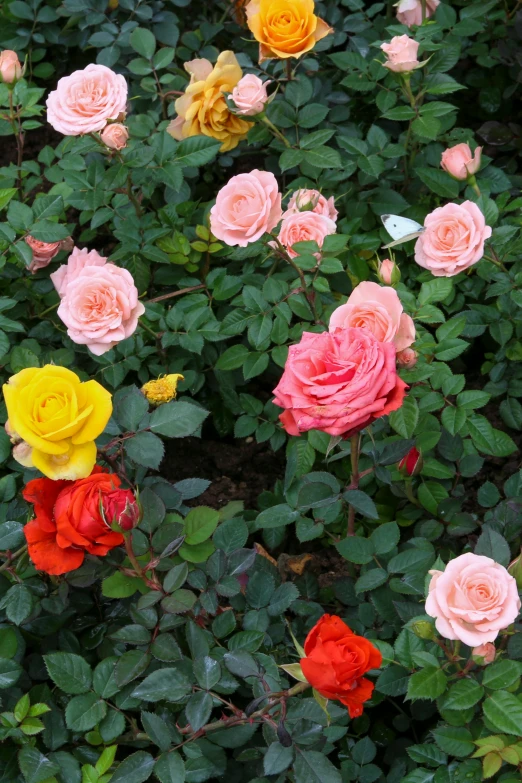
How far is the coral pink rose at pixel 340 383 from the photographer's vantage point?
114cm

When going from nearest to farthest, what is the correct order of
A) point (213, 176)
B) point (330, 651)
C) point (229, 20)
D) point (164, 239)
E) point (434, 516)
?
point (330, 651)
point (434, 516)
point (164, 239)
point (213, 176)
point (229, 20)

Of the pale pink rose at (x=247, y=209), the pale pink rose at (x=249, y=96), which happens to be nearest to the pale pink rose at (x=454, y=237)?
the pale pink rose at (x=247, y=209)

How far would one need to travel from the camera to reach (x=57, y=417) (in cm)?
117

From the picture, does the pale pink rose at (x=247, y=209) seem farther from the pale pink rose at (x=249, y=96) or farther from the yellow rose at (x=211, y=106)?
the yellow rose at (x=211, y=106)

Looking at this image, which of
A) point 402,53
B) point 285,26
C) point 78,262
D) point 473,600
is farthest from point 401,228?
point 473,600

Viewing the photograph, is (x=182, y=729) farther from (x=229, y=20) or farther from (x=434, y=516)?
(x=229, y=20)

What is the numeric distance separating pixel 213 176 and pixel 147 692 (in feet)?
5.19

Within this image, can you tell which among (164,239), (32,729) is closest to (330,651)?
→ (32,729)

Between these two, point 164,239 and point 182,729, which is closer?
point 182,729

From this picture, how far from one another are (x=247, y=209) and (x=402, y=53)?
0.57 metres

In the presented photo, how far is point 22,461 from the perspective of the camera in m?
1.24

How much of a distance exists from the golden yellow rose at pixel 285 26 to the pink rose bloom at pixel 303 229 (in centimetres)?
44

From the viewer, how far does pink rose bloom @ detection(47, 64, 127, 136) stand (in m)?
1.77

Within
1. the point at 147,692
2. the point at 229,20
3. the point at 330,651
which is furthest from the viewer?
the point at 229,20
